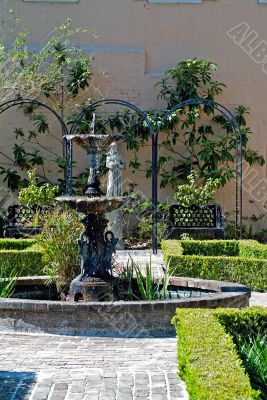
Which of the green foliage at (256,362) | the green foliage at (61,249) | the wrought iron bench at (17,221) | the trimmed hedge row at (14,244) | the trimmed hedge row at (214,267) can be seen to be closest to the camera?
the green foliage at (256,362)

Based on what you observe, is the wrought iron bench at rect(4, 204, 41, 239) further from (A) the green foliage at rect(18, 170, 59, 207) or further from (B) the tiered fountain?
(B) the tiered fountain

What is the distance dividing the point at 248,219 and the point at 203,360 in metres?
11.2

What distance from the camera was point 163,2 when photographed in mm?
14977

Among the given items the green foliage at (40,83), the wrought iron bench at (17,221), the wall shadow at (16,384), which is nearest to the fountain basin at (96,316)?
the wall shadow at (16,384)

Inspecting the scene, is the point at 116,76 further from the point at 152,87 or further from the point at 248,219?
the point at 248,219

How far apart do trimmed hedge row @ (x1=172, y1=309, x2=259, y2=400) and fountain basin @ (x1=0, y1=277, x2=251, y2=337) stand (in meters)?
1.20

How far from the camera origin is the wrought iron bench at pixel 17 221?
39.9ft

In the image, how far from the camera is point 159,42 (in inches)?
591

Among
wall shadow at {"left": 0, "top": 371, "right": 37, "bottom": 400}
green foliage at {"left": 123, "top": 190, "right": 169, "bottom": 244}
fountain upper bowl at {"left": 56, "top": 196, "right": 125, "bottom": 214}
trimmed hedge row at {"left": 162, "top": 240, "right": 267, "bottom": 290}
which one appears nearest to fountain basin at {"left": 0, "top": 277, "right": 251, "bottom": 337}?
fountain upper bowl at {"left": 56, "top": 196, "right": 125, "bottom": 214}

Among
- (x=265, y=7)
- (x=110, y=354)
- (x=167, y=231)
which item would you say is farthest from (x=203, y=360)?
(x=265, y=7)

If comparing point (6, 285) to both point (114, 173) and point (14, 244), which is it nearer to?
point (14, 244)

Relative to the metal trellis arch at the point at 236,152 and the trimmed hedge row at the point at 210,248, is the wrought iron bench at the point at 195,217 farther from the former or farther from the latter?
the trimmed hedge row at the point at 210,248

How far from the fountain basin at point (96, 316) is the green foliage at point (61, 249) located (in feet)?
4.06

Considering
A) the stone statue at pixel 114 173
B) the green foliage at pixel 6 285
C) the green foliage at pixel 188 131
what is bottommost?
the green foliage at pixel 6 285
